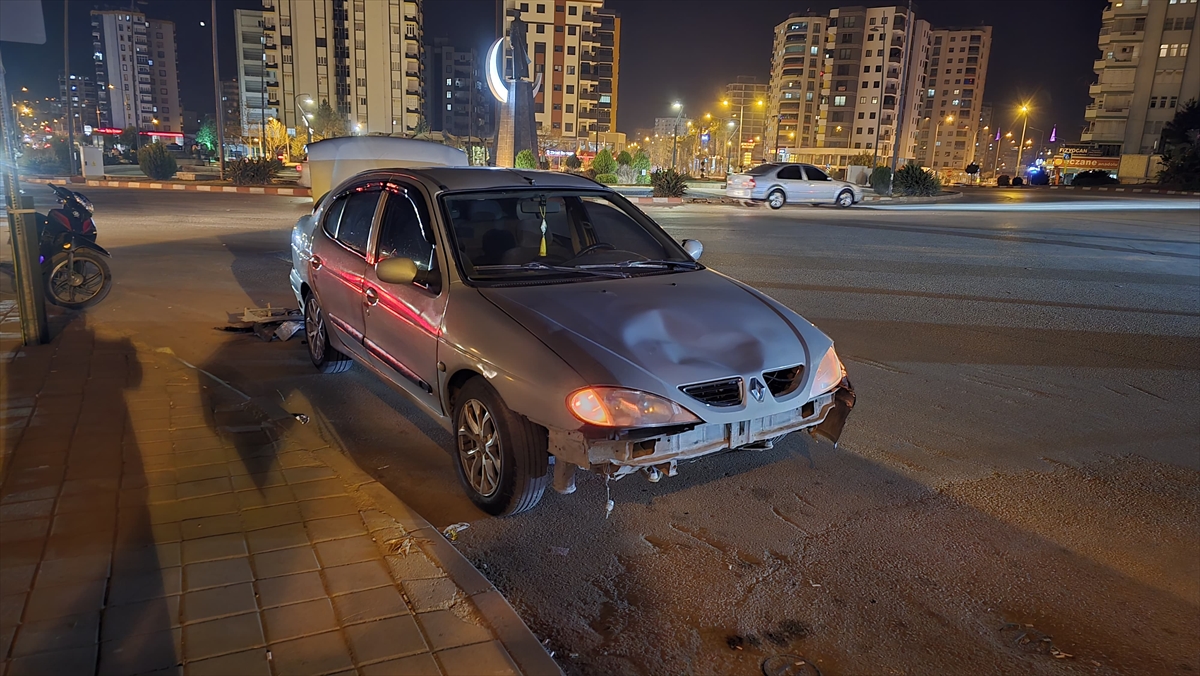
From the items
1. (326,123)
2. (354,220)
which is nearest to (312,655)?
(354,220)

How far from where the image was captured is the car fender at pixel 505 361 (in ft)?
11.8

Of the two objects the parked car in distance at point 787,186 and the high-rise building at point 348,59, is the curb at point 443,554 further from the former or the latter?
the high-rise building at point 348,59

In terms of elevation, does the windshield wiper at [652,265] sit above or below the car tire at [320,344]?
above

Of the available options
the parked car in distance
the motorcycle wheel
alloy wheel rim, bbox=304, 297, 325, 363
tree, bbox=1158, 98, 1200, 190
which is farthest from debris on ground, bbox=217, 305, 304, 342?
tree, bbox=1158, 98, 1200, 190

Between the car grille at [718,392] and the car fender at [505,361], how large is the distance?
0.54 m

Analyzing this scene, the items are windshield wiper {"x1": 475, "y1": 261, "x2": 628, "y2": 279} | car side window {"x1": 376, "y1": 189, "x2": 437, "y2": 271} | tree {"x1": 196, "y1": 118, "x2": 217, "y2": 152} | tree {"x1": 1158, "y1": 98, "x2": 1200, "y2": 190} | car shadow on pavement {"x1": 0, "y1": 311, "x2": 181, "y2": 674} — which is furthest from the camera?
tree {"x1": 196, "y1": 118, "x2": 217, "y2": 152}

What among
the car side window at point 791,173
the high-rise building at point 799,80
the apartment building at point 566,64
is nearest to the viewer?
the car side window at point 791,173

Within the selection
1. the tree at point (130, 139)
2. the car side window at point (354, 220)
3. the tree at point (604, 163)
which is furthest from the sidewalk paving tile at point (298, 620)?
the tree at point (130, 139)

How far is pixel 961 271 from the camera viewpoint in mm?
12641

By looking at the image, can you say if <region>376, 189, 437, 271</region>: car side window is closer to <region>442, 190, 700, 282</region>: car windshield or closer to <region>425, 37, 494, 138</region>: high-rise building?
<region>442, 190, 700, 282</region>: car windshield

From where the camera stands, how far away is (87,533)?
372 centimetres

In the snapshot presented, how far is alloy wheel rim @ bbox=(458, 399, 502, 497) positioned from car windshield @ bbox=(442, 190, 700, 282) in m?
0.79

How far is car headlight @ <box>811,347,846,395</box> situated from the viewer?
13.6 feet

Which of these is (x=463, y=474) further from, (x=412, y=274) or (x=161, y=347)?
(x=161, y=347)
